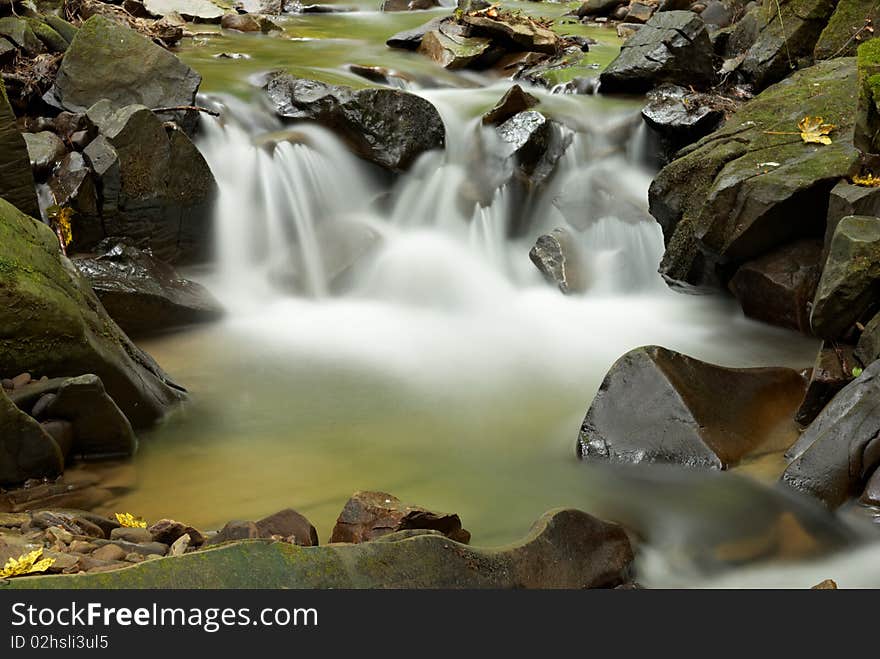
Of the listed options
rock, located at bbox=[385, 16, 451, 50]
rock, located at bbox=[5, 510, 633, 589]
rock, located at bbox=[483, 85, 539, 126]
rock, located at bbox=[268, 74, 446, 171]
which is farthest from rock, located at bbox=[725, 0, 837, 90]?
rock, located at bbox=[5, 510, 633, 589]

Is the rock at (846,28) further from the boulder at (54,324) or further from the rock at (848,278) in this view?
the boulder at (54,324)

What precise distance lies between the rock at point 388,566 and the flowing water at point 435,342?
818 mm

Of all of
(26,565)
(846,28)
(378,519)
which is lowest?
(378,519)

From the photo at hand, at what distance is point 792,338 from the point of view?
784 cm

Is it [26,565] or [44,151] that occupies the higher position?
[44,151]

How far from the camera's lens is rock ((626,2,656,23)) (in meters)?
15.9

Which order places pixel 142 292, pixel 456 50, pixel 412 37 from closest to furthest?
1. pixel 142 292
2. pixel 456 50
3. pixel 412 37

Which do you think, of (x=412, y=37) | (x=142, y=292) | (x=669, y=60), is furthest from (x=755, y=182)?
(x=412, y=37)

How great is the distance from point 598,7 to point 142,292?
36.3 feet

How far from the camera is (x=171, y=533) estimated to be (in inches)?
179

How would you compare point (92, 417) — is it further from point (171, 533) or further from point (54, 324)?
point (171, 533)

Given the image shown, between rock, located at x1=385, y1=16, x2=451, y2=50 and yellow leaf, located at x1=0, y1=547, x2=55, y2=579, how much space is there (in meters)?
11.5

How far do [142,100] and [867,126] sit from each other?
20.8 ft

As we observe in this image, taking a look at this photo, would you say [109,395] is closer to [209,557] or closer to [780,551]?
[209,557]
